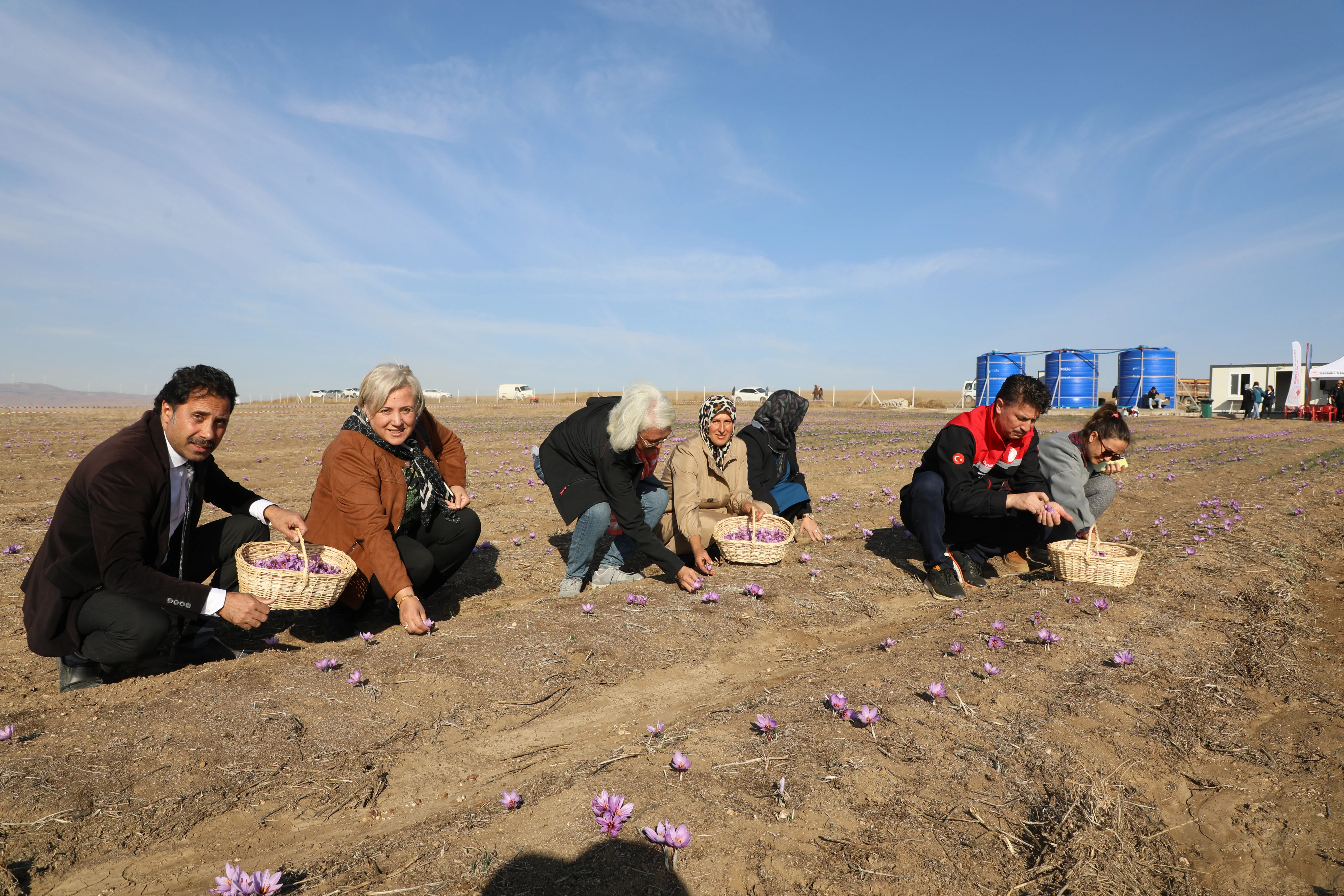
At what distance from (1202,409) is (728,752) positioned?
39.7 metres

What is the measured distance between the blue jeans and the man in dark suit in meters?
2.22

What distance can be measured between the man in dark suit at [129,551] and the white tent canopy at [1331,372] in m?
40.6

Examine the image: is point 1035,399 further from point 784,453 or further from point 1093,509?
point 784,453

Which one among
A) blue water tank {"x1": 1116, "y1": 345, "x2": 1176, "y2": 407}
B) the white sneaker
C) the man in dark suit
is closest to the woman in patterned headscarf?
the white sneaker

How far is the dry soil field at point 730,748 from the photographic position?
2.49 m

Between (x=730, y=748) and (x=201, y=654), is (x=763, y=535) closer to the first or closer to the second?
(x=730, y=748)

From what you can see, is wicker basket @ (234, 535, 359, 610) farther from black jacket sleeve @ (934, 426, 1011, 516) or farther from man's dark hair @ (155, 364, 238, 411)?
black jacket sleeve @ (934, 426, 1011, 516)

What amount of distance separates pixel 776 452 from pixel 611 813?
449 centimetres

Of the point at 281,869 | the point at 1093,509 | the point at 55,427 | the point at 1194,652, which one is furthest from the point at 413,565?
the point at 55,427

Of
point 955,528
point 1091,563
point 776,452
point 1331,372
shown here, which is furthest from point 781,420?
point 1331,372

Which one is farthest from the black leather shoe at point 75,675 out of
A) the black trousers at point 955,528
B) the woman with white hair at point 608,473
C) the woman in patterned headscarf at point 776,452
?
the black trousers at point 955,528

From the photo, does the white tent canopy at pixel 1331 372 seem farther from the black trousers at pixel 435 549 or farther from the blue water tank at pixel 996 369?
the black trousers at pixel 435 549

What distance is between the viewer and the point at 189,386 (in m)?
3.61

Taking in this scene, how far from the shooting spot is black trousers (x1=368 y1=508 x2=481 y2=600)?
473cm
